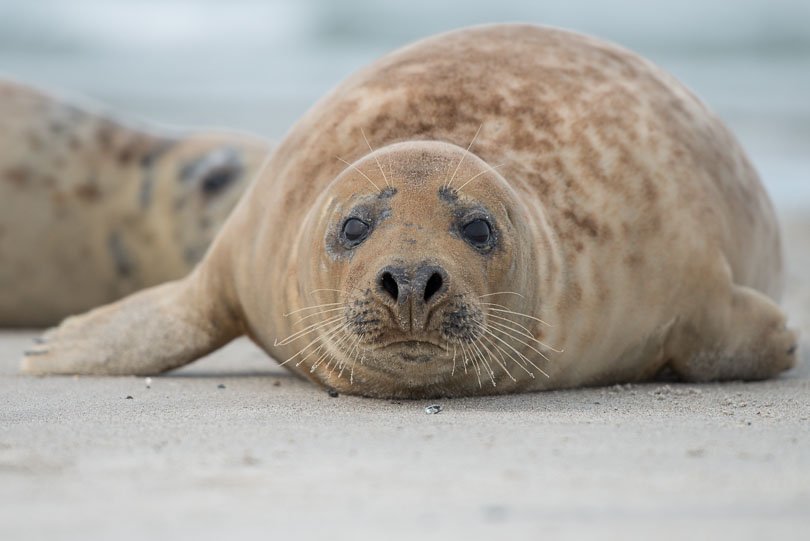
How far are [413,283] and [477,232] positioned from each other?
0.39 metres

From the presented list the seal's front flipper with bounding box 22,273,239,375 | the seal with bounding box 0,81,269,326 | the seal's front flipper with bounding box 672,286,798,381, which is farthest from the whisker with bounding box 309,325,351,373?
the seal with bounding box 0,81,269,326

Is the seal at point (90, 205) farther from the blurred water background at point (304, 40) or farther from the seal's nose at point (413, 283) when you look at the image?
the blurred water background at point (304, 40)

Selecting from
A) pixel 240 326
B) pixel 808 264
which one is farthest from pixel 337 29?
pixel 240 326

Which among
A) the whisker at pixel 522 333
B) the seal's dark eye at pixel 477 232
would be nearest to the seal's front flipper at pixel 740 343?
the whisker at pixel 522 333

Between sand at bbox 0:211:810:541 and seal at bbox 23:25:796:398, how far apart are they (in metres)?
0.21

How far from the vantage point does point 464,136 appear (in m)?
4.27

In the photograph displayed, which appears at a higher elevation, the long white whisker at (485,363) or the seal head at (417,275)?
the seal head at (417,275)

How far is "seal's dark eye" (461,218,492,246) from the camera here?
3654 mm

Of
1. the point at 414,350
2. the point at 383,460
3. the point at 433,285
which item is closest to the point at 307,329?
the point at 414,350

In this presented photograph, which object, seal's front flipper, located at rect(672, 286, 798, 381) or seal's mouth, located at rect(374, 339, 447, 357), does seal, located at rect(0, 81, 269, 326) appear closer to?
seal's front flipper, located at rect(672, 286, 798, 381)

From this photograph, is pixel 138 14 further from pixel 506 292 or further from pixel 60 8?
pixel 506 292

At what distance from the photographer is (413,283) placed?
3342mm

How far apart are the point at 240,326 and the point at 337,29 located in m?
23.7

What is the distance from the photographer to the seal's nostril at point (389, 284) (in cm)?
339
